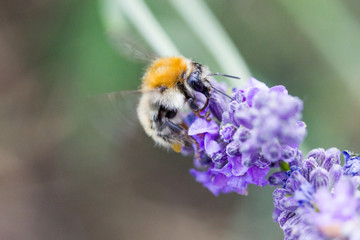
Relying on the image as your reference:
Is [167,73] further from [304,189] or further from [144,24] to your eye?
[144,24]

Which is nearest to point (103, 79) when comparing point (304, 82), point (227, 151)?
point (304, 82)

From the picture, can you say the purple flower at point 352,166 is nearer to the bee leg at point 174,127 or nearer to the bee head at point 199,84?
the bee head at point 199,84

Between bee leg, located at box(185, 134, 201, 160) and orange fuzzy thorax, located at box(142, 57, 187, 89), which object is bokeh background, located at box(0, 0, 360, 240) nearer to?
orange fuzzy thorax, located at box(142, 57, 187, 89)

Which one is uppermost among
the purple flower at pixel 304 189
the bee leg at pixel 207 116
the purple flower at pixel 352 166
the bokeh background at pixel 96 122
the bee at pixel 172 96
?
the bokeh background at pixel 96 122

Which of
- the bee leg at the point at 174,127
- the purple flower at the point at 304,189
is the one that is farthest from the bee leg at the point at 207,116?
the purple flower at the point at 304,189

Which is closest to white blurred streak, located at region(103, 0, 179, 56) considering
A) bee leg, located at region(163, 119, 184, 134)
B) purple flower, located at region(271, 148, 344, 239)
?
bee leg, located at region(163, 119, 184, 134)

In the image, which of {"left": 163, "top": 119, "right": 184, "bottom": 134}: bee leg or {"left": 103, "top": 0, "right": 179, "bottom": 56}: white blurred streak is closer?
{"left": 163, "top": 119, "right": 184, "bottom": 134}: bee leg
